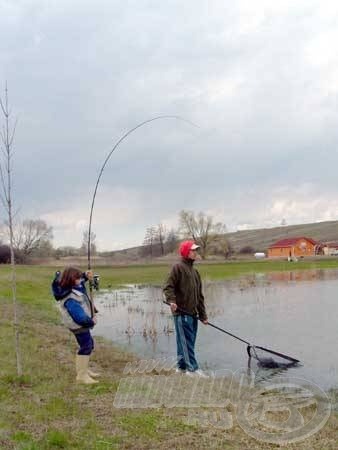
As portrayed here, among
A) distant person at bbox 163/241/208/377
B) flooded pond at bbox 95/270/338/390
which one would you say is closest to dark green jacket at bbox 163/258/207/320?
distant person at bbox 163/241/208/377

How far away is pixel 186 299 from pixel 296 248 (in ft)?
297

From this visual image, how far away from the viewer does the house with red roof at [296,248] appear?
95062 millimetres

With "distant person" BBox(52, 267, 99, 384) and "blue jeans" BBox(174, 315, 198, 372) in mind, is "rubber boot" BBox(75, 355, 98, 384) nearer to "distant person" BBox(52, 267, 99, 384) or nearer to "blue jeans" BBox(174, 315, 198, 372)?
"distant person" BBox(52, 267, 99, 384)

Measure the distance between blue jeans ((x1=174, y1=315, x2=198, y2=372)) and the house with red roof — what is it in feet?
290

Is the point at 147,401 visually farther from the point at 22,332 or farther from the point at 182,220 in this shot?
the point at 182,220

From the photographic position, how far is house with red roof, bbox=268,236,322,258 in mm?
95062

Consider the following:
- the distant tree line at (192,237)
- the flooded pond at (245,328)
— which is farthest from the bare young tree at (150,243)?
the flooded pond at (245,328)

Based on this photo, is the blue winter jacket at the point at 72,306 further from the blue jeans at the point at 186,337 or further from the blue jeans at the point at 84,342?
the blue jeans at the point at 186,337

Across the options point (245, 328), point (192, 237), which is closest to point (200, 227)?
point (192, 237)

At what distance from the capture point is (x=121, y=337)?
1376 cm

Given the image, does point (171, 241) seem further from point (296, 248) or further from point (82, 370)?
point (82, 370)

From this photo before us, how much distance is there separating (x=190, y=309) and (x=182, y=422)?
9.17ft

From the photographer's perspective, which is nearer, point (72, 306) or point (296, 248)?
point (72, 306)

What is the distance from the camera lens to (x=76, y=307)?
6.59 m
